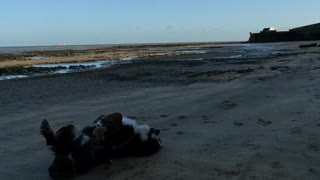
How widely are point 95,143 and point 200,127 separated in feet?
7.90

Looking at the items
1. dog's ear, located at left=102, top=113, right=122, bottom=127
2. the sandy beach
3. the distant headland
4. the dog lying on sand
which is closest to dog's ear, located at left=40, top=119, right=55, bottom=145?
the dog lying on sand

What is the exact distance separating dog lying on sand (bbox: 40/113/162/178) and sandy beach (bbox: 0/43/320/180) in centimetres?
13

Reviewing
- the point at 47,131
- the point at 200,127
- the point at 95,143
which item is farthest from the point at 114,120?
the point at 200,127

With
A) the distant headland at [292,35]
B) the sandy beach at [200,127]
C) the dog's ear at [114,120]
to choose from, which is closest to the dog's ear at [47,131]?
the sandy beach at [200,127]

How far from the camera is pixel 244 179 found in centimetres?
457

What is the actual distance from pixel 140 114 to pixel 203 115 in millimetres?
1307

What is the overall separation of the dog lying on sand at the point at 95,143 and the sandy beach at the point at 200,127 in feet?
0.44

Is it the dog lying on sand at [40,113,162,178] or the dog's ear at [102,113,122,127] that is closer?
the dog lying on sand at [40,113,162,178]

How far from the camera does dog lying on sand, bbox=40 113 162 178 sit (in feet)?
16.1

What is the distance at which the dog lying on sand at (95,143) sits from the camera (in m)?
4.92

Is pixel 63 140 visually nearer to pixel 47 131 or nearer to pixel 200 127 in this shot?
pixel 47 131

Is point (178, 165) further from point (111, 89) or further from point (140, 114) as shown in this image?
point (111, 89)

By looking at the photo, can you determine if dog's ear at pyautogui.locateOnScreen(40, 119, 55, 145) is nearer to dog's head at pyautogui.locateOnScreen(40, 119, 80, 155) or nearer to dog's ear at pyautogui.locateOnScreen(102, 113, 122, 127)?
dog's head at pyautogui.locateOnScreen(40, 119, 80, 155)

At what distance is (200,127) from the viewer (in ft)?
23.5
